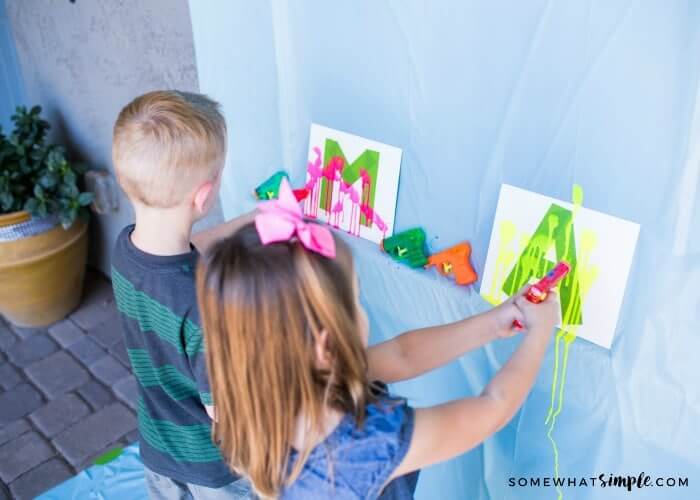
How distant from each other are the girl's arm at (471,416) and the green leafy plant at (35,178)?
6.52ft

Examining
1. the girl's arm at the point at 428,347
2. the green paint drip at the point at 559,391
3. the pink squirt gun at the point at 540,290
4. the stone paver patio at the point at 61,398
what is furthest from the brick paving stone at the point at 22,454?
the pink squirt gun at the point at 540,290

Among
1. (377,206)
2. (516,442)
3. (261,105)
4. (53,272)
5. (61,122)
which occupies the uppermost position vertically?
(261,105)

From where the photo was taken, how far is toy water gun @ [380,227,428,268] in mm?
1385

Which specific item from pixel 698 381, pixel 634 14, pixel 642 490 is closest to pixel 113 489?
pixel 642 490

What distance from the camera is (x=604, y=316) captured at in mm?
1099

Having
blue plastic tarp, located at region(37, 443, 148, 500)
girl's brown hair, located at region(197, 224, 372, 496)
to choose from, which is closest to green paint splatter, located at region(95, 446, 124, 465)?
blue plastic tarp, located at region(37, 443, 148, 500)

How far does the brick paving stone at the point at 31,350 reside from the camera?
241cm

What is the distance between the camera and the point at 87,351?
2438 mm

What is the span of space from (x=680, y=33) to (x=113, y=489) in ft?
5.97

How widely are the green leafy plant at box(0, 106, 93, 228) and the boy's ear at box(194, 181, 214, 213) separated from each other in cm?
154

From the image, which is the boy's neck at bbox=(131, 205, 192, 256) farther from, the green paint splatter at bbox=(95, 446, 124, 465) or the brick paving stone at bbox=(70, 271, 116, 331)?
the brick paving stone at bbox=(70, 271, 116, 331)

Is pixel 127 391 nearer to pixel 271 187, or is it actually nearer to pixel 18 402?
pixel 18 402

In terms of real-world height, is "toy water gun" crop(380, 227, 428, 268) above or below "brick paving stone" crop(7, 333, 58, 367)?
above

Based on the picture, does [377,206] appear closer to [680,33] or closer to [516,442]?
[516,442]
